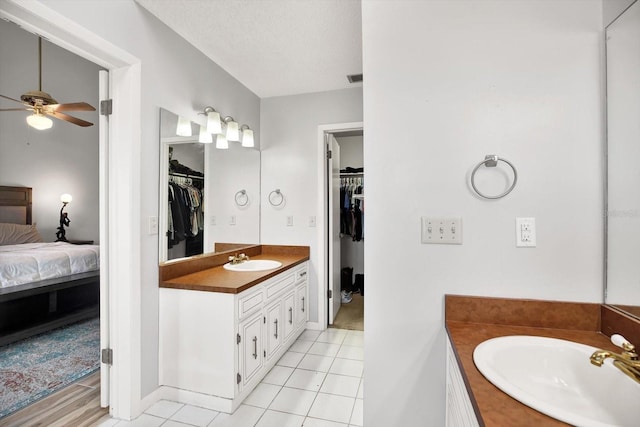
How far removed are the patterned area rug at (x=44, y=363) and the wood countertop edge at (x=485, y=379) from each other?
2588 mm

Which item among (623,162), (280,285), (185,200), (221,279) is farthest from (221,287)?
(623,162)

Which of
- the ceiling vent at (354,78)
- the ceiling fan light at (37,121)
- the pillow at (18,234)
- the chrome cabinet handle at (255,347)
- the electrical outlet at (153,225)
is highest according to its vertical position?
the ceiling vent at (354,78)

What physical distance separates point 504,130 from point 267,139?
2584 mm

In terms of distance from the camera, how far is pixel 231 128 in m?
2.71

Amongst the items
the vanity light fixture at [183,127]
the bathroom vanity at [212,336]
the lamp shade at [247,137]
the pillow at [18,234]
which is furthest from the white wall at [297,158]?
the pillow at [18,234]

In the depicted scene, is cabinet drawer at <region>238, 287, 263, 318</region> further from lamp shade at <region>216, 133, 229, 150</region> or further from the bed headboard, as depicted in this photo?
the bed headboard

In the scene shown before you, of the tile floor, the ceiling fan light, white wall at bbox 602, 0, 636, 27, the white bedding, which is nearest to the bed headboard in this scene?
the white bedding

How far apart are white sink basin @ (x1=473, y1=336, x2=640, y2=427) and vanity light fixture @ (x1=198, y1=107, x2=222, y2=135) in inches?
93.1

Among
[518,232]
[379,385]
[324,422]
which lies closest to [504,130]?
[518,232]

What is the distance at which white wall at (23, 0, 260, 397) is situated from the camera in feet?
5.29

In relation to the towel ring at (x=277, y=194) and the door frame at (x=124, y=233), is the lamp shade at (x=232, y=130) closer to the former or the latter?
the towel ring at (x=277, y=194)

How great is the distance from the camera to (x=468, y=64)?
124 centimetres

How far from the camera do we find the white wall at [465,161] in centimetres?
114

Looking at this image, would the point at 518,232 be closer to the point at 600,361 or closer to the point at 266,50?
the point at 600,361
